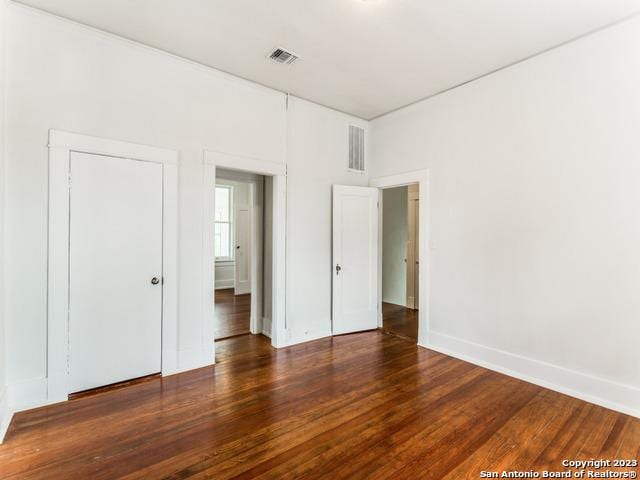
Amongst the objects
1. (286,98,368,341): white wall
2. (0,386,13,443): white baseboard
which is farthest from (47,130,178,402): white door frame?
(286,98,368,341): white wall

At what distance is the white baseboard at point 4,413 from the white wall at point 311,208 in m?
2.58

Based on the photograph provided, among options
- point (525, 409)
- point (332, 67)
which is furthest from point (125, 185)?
point (525, 409)

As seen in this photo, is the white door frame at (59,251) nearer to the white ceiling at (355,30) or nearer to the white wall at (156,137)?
the white wall at (156,137)

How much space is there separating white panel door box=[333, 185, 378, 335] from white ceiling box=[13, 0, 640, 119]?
1584 mm

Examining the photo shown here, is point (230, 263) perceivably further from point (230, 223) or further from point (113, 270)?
point (113, 270)

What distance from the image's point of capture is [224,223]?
323 inches

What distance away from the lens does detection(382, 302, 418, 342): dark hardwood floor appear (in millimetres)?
4566

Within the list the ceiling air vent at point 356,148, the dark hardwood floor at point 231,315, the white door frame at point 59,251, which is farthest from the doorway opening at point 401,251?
the white door frame at point 59,251

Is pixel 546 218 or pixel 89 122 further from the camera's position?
pixel 546 218

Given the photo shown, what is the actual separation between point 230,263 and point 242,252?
2.71ft

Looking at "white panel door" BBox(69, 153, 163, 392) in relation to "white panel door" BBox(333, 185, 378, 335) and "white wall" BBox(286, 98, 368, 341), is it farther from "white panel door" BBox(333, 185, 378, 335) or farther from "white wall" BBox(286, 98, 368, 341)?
"white panel door" BBox(333, 185, 378, 335)

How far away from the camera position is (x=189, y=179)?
3312 mm

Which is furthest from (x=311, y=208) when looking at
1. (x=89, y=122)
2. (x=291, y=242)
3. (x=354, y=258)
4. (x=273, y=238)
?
(x=89, y=122)

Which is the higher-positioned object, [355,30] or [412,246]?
[355,30]
